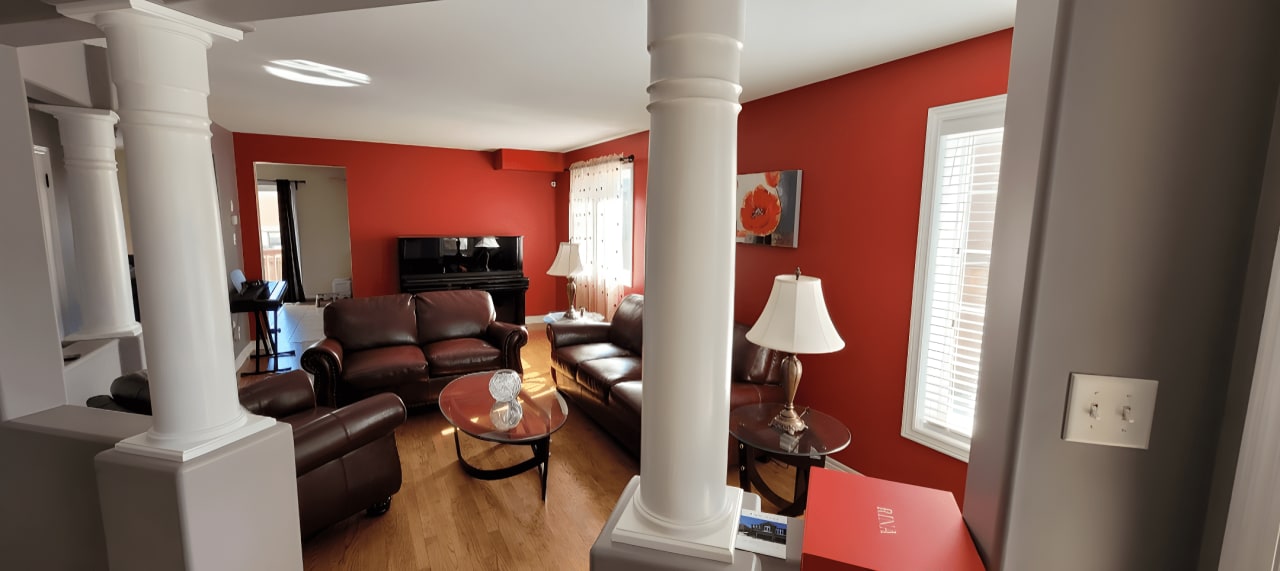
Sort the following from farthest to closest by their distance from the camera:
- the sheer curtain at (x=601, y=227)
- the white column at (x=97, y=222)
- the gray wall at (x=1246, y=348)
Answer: the sheer curtain at (x=601, y=227)
the white column at (x=97, y=222)
the gray wall at (x=1246, y=348)

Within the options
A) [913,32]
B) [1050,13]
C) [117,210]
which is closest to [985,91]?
[913,32]

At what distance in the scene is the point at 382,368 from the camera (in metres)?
3.63

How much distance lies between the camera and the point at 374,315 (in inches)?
166

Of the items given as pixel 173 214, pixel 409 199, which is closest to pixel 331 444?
pixel 173 214

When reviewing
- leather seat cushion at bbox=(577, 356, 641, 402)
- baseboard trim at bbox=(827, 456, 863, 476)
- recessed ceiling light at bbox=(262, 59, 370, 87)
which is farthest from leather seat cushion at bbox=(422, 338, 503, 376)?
baseboard trim at bbox=(827, 456, 863, 476)

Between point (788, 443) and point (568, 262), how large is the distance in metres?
3.23

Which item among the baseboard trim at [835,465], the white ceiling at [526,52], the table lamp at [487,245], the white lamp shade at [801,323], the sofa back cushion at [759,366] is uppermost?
the white ceiling at [526,52]

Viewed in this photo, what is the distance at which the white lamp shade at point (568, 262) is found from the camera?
4.99 m

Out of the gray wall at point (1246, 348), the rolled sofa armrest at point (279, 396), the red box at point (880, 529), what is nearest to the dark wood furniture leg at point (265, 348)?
the rolled sofa armrest at point (279, 396)

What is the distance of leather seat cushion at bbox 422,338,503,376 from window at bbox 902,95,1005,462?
297cm

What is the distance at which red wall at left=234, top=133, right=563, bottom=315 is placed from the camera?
541 cm

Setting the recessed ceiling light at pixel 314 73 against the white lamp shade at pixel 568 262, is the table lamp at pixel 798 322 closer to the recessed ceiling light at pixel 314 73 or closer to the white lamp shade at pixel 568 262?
the recessed ceiling light at pixel 314 73

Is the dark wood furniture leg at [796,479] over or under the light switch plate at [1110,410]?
under

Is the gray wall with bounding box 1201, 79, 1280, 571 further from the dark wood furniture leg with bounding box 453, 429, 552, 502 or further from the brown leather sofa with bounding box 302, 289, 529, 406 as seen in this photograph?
the brown leather sofa with bounding box 302, 289, 529, 406
